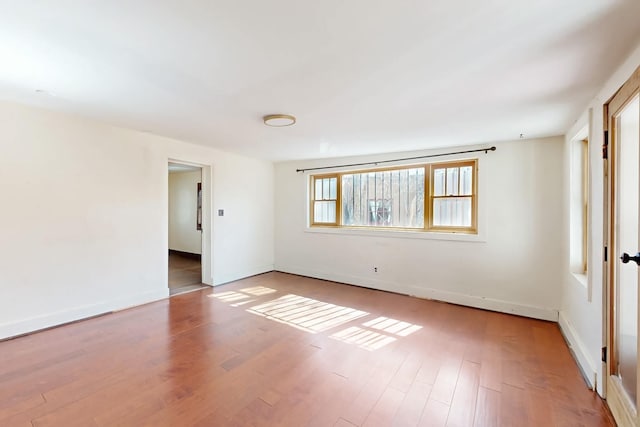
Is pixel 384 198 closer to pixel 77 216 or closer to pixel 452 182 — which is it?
pixel 452 182

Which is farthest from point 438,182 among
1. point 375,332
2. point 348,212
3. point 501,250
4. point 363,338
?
point 363,338

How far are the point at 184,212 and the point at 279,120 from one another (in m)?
5.51

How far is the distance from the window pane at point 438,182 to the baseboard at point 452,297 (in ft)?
4.75

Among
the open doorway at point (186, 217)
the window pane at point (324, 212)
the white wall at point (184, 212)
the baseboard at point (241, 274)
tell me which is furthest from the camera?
the white wall at point (184, 212)

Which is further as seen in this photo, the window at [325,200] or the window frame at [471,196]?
the window at [325,200]

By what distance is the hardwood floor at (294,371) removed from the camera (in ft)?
5.80

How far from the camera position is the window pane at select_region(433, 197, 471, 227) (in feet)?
13.0

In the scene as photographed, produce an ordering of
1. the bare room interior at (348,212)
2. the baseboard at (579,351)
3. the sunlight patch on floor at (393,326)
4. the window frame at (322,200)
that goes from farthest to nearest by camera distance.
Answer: the window frame at (322,200) → the sunlight patch on floor at (393,326) → the baseboard at (579,351) → the bare room interior at (348,212)

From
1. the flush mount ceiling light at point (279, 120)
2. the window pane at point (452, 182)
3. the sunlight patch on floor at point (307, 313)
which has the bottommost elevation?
the sunlight patch on floor at point (307, 313)

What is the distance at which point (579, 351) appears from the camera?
242cm

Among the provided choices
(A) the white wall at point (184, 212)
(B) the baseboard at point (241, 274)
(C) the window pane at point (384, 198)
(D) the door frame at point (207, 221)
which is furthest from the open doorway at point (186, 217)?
(C) the window pane at point (384, 198)

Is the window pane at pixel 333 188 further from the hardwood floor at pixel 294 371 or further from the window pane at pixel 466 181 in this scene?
the hardwood floor at pixel 294 371

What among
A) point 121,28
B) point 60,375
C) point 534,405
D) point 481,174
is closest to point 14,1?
point 121,28

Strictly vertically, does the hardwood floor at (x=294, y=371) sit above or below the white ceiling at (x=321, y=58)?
below
